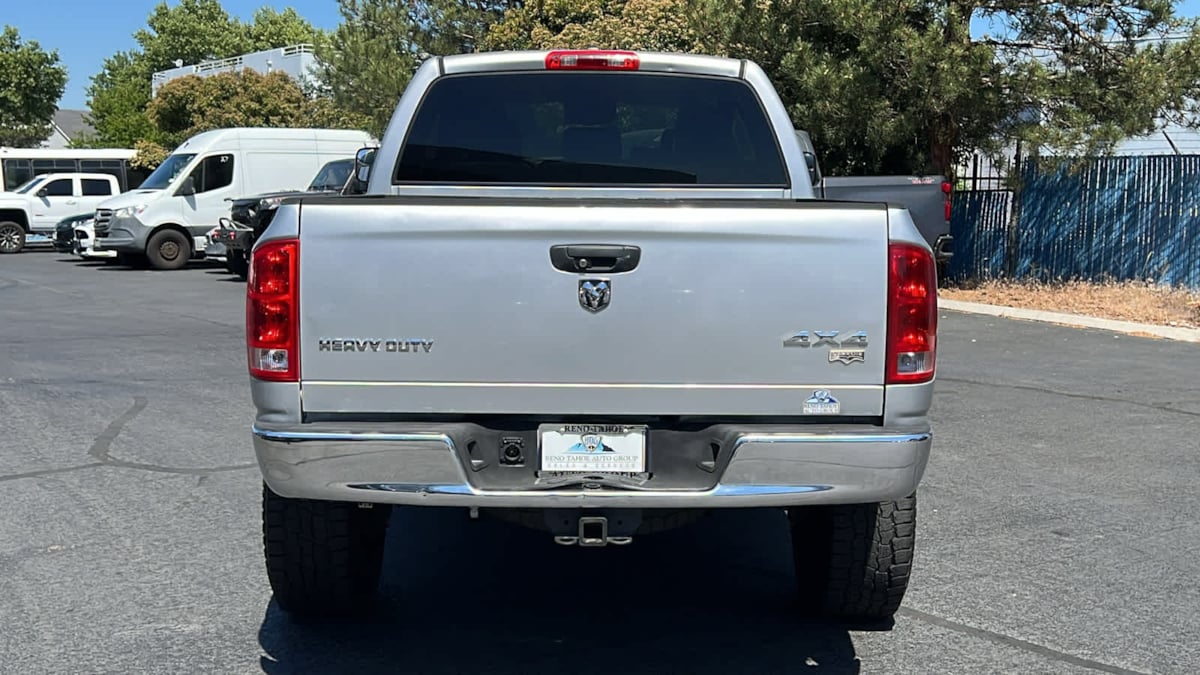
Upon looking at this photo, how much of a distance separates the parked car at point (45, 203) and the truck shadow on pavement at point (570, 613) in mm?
24659

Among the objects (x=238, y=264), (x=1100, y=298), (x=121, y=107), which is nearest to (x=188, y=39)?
(x=121, y=107)

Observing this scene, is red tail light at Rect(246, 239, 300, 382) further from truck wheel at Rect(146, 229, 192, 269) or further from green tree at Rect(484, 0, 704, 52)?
truck wheel at Rect(146, 229, 192, 269)

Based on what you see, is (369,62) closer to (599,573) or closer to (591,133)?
(591,133)

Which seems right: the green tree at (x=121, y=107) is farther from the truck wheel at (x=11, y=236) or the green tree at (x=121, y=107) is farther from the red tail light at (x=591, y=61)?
the red tail light at (x=591, y=61)

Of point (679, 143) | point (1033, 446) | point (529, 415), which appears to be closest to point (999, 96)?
point (1033, 446)

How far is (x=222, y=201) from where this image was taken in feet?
70.0

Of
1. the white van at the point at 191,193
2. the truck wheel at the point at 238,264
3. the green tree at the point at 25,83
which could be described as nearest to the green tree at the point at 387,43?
the white van at the point at 191,193

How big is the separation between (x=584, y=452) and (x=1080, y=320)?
37.2 ft

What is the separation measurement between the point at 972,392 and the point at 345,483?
6.62 meters

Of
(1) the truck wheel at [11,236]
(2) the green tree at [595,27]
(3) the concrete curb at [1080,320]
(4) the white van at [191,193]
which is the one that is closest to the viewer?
(3) the concrete curb at [1080,320]

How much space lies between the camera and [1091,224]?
1638cm

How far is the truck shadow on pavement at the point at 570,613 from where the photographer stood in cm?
400

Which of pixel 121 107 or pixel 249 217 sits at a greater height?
pixel 121 107

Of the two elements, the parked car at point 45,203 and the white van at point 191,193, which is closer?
the white van at point 191,193
